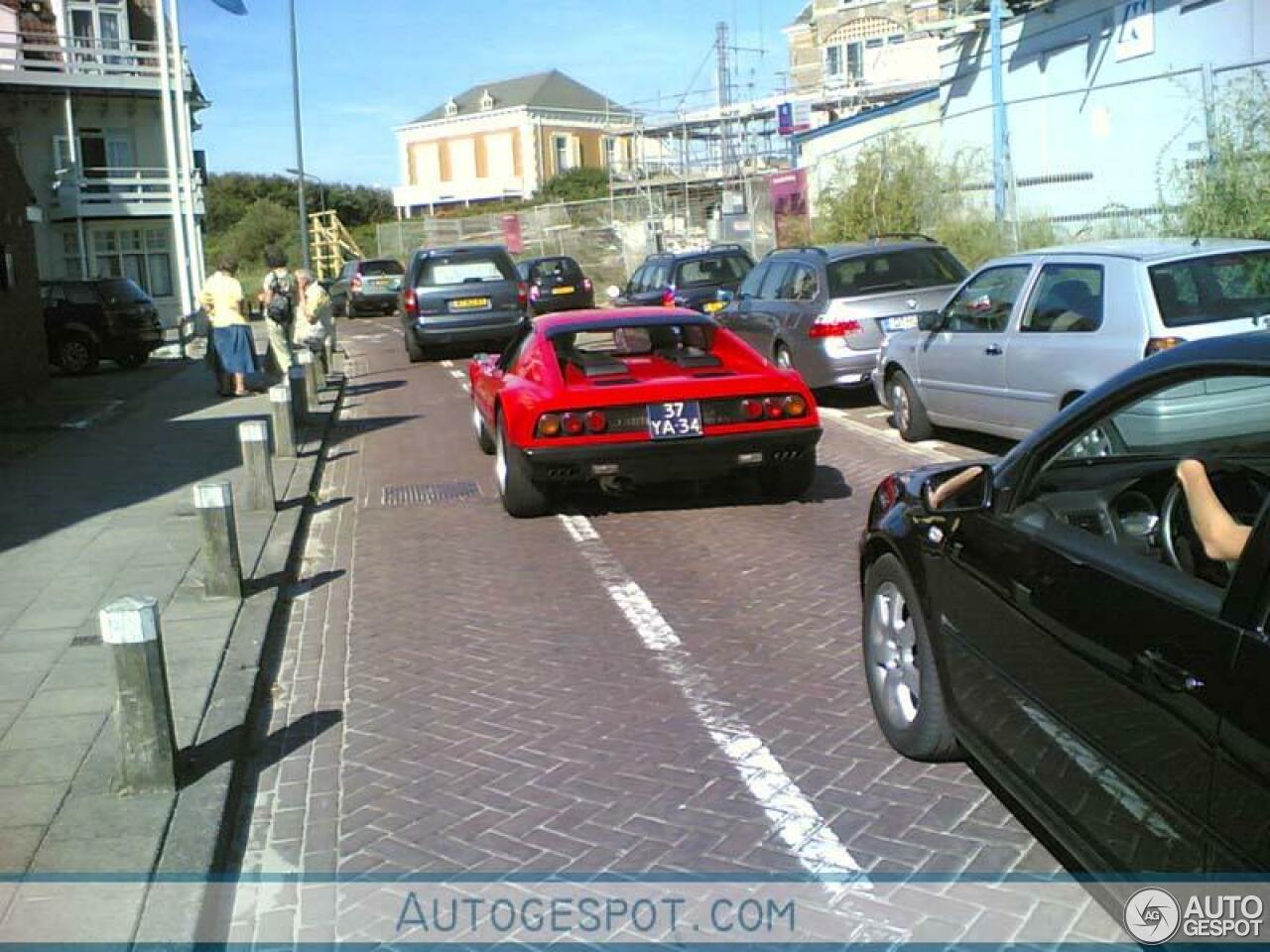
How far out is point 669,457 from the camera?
862 cm

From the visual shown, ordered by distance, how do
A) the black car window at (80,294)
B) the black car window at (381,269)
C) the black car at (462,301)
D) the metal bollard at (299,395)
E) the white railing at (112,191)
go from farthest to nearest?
the white railing at (112,191) → the black car window at (381,269) → the black car window at (80,294) → the black car at (462,301) → the metal bollard at (299,395)

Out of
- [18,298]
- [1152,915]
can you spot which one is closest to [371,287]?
[18,298]

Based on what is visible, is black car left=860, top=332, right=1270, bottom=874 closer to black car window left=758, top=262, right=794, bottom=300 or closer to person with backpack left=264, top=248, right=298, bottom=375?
black car window left=758, top=262, right=794, bottom=300

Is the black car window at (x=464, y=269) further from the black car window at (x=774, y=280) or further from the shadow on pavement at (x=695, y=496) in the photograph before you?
the shadow on pavement at (x=695, y=496)

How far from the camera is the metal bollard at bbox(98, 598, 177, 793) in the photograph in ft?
14.9

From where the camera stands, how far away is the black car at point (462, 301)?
21.7m

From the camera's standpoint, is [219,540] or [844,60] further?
[844,60]

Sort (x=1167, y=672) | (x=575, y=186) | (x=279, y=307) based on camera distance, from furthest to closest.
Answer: (x=575, y=186), (x=279, y=307), (x=1167, y=672)

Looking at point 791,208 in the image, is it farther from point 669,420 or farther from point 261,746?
point 261,746

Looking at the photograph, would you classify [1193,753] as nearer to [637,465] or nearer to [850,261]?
[637,465]

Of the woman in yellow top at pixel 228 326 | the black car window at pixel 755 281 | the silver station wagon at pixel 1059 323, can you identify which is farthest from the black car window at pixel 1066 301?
the woman in yellow top at pixel 228 326

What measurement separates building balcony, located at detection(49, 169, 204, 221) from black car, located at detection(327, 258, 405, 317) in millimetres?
4995

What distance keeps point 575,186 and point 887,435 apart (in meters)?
65.3

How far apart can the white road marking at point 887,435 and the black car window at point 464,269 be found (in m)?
8.97
